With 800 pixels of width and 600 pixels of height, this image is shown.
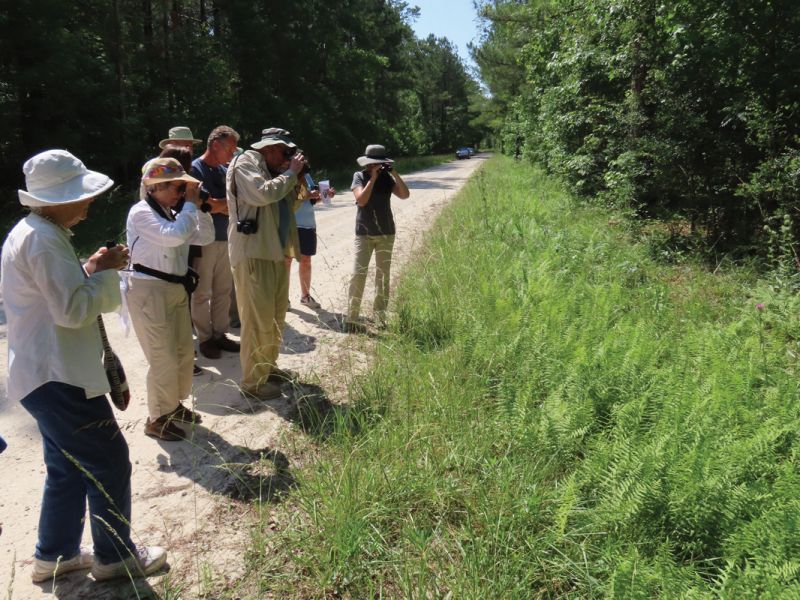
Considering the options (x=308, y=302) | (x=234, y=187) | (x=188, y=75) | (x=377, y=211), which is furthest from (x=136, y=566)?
(x=188, y=75)

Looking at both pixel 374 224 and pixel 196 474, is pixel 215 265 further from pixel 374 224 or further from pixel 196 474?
pixel 196 474

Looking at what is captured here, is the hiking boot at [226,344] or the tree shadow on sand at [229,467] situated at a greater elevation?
the hiking boot at [226,344]

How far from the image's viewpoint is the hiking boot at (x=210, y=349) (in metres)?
5.24

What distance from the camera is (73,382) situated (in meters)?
2.41

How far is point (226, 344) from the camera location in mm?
5449

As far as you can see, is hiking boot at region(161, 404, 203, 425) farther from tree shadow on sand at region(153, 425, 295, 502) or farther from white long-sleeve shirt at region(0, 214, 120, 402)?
white long-sleeve shirt at region(0, 214, 120, 402)

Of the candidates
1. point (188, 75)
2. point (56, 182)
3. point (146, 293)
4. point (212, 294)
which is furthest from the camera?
point (188, 75)

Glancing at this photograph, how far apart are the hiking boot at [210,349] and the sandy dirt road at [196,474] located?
0.09 m

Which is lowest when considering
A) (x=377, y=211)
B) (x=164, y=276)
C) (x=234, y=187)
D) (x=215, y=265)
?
(x=215, y=265)

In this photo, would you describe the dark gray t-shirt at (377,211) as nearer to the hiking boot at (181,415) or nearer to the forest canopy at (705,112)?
the hiking boot at (181,415)

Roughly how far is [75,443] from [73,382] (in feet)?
0.89

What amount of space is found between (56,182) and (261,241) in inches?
71.7

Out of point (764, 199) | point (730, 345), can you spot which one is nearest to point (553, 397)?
point (730, 345)

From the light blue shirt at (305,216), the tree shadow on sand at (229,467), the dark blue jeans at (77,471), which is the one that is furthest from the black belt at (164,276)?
the light blue shirt at (305,216)
